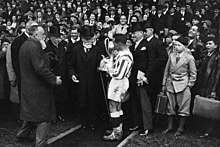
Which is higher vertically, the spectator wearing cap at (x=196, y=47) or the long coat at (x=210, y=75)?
the spectator wearing cap at (x=196, y=47)

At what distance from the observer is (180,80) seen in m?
6.86

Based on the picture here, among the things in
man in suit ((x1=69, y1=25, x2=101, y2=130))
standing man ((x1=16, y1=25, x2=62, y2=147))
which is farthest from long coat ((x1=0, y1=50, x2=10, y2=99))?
standing man ((x1=16, y1=25, x2=62, y2=147))

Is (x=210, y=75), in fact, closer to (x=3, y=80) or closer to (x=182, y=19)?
(x=3, y=80)

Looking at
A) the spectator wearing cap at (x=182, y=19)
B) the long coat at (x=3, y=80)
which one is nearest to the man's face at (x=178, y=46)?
the long coat at (x=3, y=80)

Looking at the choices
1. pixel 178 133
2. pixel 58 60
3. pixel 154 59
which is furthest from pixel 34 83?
pixel 178 133

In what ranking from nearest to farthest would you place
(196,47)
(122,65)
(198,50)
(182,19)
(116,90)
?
(122,65), (116,90), (198,50), (196,47), (182,19)

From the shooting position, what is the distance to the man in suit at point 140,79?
6.91 meters

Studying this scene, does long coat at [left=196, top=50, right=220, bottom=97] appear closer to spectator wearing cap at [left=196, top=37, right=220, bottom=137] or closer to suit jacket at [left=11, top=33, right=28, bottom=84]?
spectator wearing cap at [left=196, top=37, right=220, bottom=137]

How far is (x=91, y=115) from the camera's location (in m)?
7.38

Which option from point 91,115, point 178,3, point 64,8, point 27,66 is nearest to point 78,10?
point 64,8

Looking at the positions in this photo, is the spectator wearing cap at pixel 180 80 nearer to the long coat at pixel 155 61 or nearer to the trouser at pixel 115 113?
the long coat at pixel 155 61

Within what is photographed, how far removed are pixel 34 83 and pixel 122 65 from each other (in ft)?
5.10

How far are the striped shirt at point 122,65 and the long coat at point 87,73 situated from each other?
80 cm

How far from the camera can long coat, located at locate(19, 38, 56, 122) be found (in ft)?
18.4
